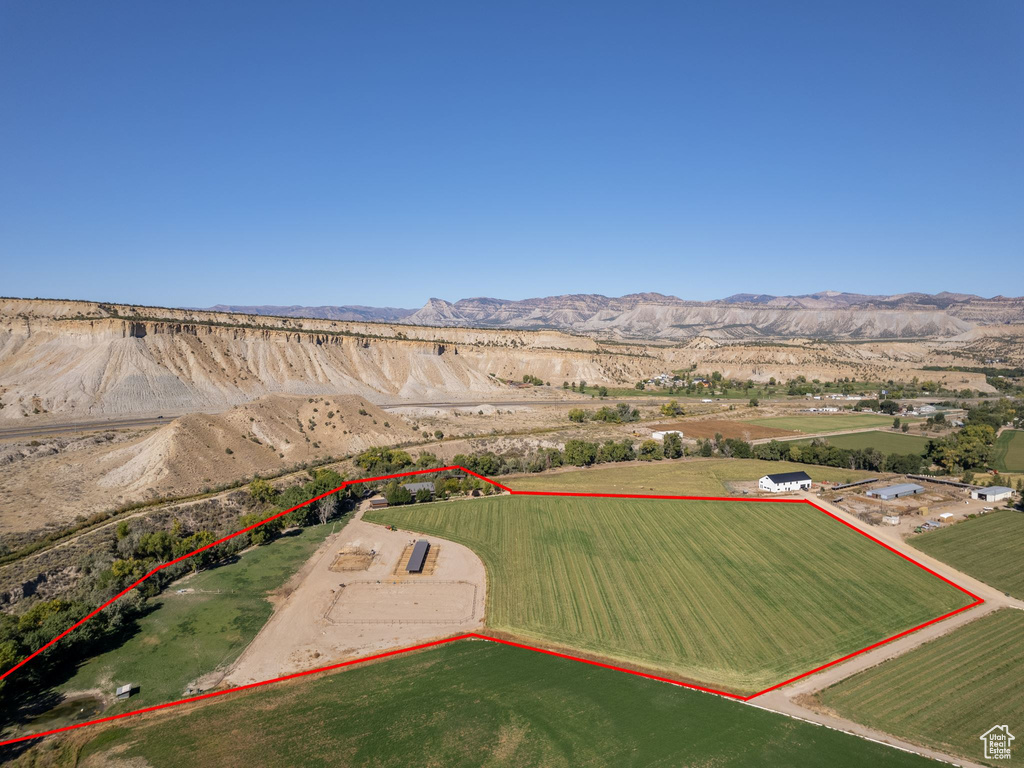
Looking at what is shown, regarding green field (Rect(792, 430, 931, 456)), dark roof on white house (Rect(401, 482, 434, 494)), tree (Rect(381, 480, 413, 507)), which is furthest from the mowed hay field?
green field (Rect(792, 430, 931, 456))

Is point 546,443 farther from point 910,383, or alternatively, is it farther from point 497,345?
point 910,383

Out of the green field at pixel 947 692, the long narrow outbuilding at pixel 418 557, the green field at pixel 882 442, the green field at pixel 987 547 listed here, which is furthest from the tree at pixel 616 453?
the green field at pixel 947 692

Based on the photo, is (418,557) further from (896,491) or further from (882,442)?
(882,442)

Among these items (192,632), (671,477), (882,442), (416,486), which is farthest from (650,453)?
(192,632)

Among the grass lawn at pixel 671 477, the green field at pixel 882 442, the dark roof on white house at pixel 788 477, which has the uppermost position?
the dark roof on white house at pixel 788 477

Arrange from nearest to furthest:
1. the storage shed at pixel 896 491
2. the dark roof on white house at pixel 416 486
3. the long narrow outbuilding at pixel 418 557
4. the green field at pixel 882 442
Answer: the long narrow outbuilding at pixel 418 557 < the storage shed at pixel 896 491 < the dark roof on white house at pixel 416 486 < the green field at pixel 882 442

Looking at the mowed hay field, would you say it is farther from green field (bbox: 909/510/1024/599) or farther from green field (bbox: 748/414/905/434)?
green field (bbox: 748/414/905/434)

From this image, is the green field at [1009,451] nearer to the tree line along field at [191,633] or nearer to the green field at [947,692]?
the green field at [947,692]
